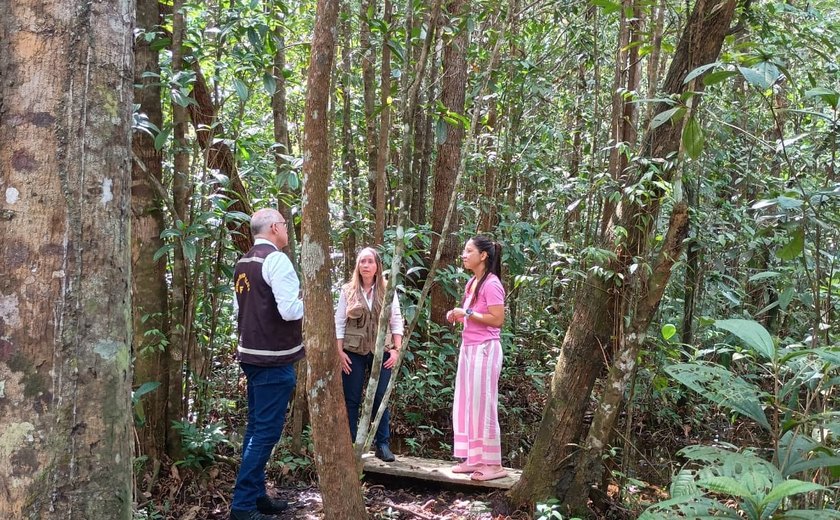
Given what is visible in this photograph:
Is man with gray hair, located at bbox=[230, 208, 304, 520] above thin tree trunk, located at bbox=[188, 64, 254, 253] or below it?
below

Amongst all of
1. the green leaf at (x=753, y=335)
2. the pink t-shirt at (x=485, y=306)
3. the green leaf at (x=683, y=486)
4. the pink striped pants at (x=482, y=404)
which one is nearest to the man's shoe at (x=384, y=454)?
the pink striped pants at (x=482, y=404)

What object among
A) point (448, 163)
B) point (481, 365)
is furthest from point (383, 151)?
point (481, 365)

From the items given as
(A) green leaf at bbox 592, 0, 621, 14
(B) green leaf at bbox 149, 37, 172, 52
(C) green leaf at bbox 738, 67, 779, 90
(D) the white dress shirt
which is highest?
(A) green leaf at bbox 592, 0, 621, 14

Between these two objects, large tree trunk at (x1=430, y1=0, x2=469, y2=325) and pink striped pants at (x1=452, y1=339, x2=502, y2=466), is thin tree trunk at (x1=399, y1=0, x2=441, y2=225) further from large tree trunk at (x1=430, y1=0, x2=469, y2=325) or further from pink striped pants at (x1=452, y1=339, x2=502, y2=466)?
large tree trunk at (x1=430, y1=0, x2=469, y2=325)

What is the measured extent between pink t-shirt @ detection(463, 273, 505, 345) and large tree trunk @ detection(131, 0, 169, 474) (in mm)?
2215

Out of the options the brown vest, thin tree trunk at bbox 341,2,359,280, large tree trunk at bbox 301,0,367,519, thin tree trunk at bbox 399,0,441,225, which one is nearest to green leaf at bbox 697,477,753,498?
large tree trunk at bbox 301,0,367,519

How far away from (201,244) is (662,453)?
4.66 metres

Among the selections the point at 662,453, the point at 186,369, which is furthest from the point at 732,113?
A: the point at 186,369

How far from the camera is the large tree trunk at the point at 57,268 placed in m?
1.37

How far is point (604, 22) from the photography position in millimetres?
7301

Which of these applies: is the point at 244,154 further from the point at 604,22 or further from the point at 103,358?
the point at 604,22

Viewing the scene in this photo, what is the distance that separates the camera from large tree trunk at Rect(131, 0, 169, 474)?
4.45m

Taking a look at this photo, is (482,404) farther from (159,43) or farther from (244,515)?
(159,43)

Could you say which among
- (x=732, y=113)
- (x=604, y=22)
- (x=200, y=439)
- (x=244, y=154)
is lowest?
(x=200, y=439)
